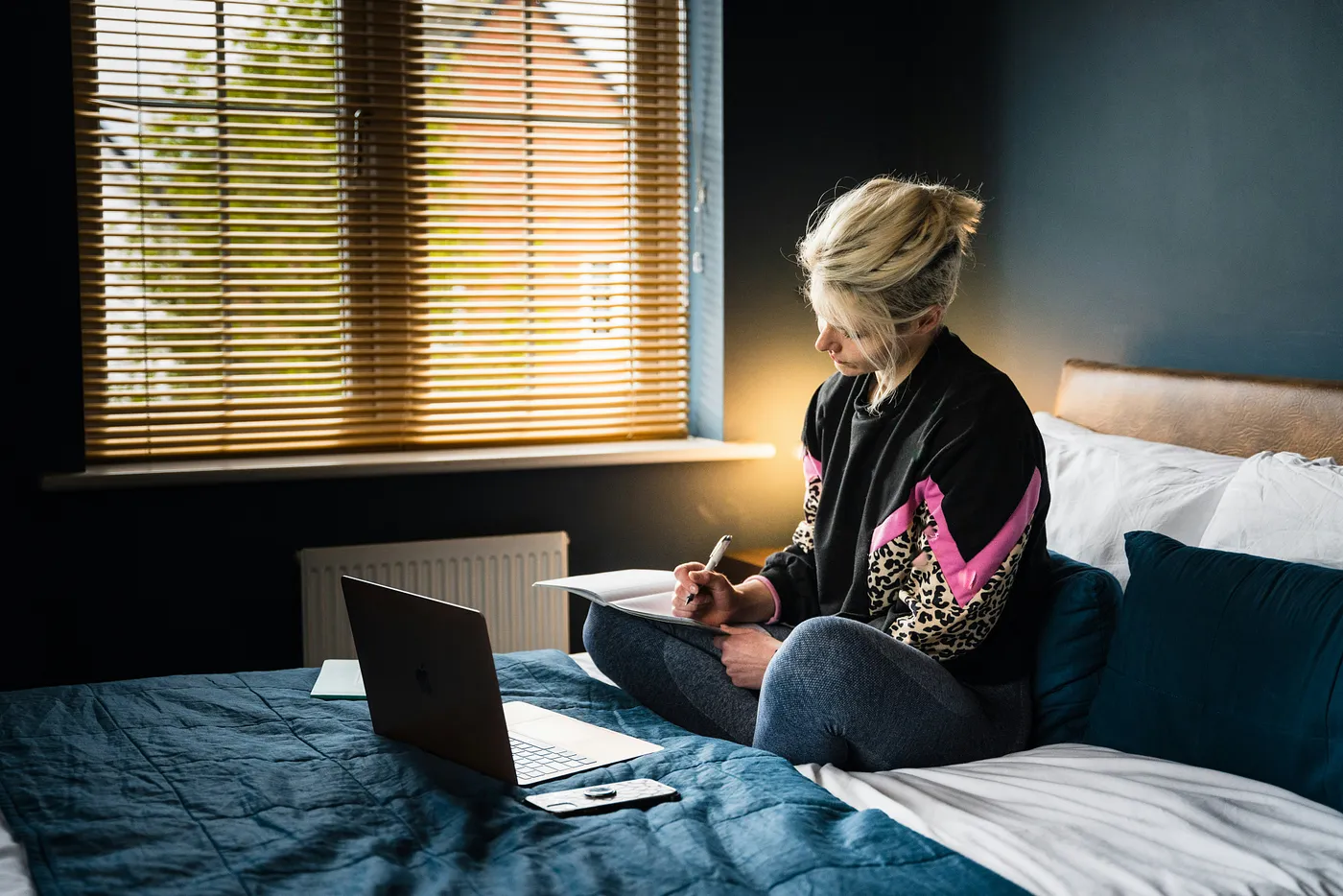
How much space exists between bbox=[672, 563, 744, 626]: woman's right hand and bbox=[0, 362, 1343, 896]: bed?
0.74ft

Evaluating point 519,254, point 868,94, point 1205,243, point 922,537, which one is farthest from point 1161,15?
point 519,254

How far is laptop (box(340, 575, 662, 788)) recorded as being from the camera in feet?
4.92

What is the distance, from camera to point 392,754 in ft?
5.34

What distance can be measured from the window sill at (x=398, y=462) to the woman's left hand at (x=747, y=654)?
1280 mm

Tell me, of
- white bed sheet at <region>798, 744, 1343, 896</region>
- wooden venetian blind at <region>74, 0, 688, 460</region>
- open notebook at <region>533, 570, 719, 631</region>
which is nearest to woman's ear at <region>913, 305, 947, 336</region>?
open notebook at <region>533, 570, 719, 631</region>

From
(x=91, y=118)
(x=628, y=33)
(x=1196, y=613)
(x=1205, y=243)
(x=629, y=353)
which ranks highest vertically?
(x=628, y=33)

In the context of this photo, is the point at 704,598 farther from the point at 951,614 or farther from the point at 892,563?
the point at 951,614

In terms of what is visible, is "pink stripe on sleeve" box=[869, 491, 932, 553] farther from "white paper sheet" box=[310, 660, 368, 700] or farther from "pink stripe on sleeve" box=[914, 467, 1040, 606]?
"white paper sheet" box=[310, 660, 368, 700]

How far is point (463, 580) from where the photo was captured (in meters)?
3.13

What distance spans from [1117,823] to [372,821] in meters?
0.85

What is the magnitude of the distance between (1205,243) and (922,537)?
1.06 meters

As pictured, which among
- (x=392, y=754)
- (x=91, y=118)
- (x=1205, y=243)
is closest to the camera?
(x=392, y=754)

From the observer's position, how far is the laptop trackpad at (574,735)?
167 centimetres

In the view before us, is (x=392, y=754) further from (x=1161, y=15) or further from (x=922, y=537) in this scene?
(x=1161, y=15)
